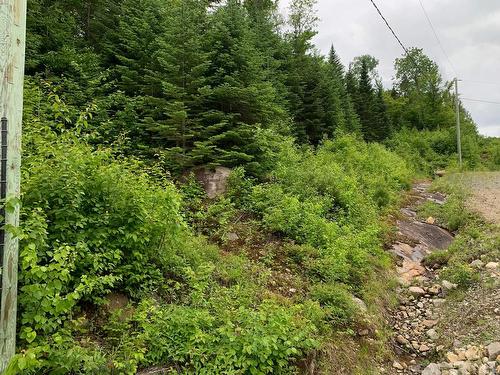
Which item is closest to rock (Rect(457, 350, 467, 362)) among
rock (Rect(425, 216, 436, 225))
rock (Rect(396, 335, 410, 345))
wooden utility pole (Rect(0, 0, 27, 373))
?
rock (Rect(396, 335, 410, 345))

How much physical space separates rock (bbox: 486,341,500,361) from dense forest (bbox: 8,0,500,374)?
159 cm

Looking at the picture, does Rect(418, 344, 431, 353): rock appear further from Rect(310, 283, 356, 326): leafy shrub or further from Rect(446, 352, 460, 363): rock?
Rect(310, 283, 356, 326): leafy shrub

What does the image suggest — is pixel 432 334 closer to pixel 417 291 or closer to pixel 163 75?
pixel 417 291

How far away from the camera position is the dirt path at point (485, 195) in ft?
35.5

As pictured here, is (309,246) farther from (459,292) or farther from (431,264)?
(431,264)

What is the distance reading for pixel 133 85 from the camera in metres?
11.0

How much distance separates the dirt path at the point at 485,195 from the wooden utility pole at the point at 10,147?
35.5 feet

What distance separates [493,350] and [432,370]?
2.63 feet

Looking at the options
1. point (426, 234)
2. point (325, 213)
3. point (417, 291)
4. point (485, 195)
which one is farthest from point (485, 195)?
point (417, 291)

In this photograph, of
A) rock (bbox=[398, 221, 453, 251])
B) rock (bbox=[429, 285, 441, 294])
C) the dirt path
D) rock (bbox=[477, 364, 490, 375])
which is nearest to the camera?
rock (bbox=[477, 364, 490, 375])

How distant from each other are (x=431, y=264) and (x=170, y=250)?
20.7 ft

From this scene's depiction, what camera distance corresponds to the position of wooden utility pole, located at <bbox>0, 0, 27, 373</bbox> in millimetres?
2682

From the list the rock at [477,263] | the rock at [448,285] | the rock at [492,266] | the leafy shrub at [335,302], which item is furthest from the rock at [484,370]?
the rock at [477,263]

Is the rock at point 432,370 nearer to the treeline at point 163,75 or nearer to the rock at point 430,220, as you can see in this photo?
the treeline at point 163,75
